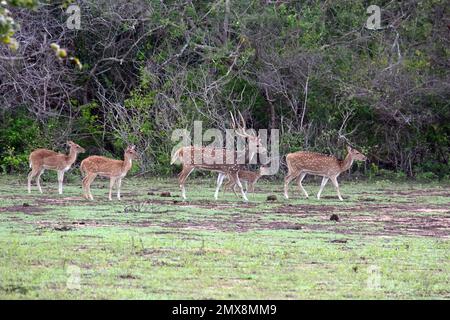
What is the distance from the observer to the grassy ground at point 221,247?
9.35m

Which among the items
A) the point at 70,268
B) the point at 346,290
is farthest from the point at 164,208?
the point at 346,290

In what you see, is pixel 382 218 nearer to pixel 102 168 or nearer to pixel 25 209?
pixel 102 168

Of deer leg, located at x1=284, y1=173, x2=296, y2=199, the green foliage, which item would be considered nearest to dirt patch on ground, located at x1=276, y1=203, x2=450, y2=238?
deer leg, located at x1=284, y1=173, x2=296, y2=199

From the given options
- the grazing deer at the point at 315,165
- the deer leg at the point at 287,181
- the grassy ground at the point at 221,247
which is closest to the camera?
the grassy ground at the point at 221,247

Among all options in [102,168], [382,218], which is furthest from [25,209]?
[382,218]

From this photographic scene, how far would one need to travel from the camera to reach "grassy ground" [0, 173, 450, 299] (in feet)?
30.7

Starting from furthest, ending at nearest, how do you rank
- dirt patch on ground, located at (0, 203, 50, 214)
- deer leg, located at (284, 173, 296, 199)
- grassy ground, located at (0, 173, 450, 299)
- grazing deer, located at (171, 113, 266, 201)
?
grazing deer, located at (171, 113, 266, 201), deer leg, located at (284, 173, 296, 199), dirt patch on ground, located at (0, 203, 50, 214), grassy ground, located at (0, 173, 450, 299)

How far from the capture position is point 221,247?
38.9ft

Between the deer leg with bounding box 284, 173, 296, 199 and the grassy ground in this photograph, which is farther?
the deer leg with bounding box 284, 173, 296, 199

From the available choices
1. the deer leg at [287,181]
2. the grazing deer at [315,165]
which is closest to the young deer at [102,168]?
the deer leg at [287,181]

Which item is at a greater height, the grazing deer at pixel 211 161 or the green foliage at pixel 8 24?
the green foliage at pixel 8 24

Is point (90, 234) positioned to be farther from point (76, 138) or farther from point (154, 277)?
point (76, 138)

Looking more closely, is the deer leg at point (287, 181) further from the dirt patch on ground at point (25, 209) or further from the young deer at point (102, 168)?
the dirt patch on ground at point (25, 209)

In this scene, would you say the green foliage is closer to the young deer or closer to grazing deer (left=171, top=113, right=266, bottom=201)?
the young deer
